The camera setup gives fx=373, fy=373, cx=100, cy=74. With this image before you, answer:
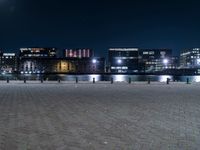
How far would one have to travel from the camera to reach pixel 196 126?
11250mm

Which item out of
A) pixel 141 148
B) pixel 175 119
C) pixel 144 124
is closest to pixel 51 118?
pixel 144 124

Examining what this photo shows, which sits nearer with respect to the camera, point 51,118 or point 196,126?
point 196,126

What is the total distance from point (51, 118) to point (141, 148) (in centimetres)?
543

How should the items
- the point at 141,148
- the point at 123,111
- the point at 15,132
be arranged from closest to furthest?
the point at 141,148 → the point at 15,132 → the point at 123,111

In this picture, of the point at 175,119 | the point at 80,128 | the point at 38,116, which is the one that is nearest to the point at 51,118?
the point at 38,116

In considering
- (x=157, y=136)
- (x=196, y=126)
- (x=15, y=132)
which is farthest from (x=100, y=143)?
(x=196, y=126)

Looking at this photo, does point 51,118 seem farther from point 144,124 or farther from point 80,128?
point 144,124

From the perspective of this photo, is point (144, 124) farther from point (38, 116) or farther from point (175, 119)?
point (38, 116)

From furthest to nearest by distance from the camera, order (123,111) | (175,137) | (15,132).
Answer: (123,111) → (15,132) → (175,137)

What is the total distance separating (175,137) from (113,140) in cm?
164

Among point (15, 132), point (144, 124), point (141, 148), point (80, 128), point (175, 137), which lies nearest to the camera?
point (141, 148)

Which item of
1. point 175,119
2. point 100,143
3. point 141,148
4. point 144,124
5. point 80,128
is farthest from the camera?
point 175,119

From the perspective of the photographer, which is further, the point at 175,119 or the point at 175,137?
the point at 175,119

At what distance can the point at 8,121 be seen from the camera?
1216 centimetres
